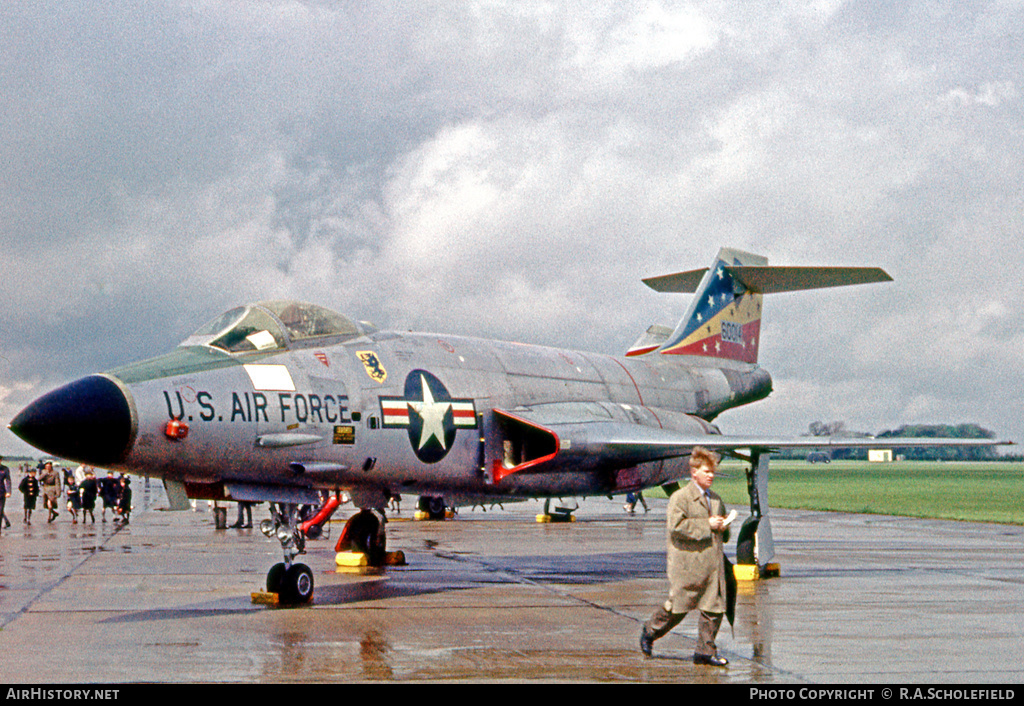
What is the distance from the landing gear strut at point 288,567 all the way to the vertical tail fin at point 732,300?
1054 cm

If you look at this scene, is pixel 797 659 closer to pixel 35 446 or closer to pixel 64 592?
pixel 35 446

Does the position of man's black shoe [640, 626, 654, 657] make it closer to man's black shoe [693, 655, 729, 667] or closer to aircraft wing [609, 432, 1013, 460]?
man's black shoe [693, 655, 729, 667]

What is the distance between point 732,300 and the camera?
22172 mm

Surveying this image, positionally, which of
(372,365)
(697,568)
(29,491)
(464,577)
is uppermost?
(372,365)

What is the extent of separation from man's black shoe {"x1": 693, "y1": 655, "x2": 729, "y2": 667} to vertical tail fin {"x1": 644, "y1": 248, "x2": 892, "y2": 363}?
13.3 metres

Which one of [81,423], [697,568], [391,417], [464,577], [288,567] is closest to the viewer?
[697,568]

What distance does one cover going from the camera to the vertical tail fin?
69.6 feet

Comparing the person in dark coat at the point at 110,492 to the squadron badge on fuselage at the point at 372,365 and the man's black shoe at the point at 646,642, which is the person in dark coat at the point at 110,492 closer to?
the squadron badge on fuselage at the point at 372,365

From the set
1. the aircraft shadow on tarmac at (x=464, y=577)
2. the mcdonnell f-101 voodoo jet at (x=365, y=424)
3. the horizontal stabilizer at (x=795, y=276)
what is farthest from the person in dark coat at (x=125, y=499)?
the horizontal stabilizer at (x=795, y=276)

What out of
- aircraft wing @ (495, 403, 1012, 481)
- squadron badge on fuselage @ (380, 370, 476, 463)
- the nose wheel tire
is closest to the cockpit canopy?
squadron badge on fuselage @ (380, 370, 476, 463)

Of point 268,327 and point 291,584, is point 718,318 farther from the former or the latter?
point 291,584

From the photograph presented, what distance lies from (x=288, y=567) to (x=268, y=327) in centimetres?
292

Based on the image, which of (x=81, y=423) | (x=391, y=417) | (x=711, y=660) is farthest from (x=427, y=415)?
(x=711, y=660)
